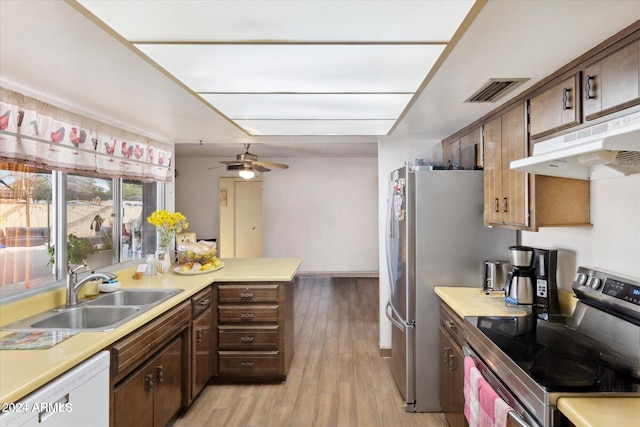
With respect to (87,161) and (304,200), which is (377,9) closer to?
(87,161)

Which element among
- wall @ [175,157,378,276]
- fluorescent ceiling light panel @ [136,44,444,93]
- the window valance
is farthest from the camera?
wall @ [175,157,378,276]

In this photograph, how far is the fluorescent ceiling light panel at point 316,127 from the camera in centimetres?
270

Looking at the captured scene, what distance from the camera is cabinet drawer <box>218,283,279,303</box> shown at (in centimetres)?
285

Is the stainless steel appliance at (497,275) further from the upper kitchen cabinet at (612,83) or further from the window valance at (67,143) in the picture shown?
the window valance at (67,143)

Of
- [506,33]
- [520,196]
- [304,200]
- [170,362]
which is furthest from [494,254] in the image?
[304,200]

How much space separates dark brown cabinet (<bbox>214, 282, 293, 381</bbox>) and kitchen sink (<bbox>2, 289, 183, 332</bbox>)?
0.54 m

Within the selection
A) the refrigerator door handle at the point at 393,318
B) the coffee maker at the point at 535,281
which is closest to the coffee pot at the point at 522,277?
the coffee maker at the point at 535,281

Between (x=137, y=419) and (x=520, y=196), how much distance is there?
7.88 ft

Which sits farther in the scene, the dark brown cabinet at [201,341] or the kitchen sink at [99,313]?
the dark brown cabinet at [201,341]

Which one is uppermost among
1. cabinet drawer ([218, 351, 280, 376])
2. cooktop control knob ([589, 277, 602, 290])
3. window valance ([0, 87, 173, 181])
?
window valance ([0, 87, 173, 181])

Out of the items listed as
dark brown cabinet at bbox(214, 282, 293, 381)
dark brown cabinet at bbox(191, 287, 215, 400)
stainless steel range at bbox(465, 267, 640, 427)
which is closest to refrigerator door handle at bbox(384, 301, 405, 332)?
stainless steel range at bbox(465, 267, 640, 427)

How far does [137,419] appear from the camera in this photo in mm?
1835

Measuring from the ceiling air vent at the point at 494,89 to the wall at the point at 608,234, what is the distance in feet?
1.92

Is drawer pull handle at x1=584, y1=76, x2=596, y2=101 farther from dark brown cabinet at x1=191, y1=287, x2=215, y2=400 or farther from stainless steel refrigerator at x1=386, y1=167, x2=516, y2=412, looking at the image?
dark brown cabinet at x1=191, y1=287, x2=215, y2=400
